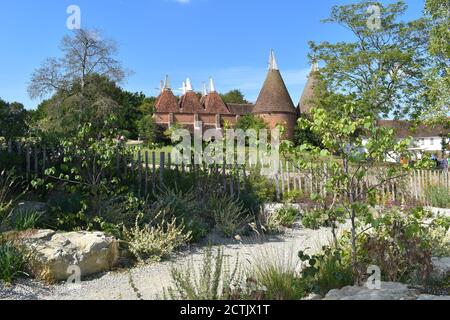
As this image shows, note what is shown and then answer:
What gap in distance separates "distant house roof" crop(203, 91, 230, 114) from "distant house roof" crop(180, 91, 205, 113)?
48.4 inches

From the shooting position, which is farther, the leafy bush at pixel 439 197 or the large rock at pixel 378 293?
the leafy bush at pixel 439 197

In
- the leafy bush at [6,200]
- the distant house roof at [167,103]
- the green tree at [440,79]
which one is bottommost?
the leafy bush at [6,200]

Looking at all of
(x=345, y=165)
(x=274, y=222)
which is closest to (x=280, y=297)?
(x=345, y=165)

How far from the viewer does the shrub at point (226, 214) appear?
722 cm

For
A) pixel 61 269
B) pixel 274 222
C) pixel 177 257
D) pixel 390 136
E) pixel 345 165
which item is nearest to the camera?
pixel 390 136

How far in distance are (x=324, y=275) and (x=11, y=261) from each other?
3588 millimetres

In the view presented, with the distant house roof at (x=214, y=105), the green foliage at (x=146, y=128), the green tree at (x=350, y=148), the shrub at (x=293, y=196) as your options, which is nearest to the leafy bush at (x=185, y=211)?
the green tree at (x=350, y=148)

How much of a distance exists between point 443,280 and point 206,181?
5362 millimetres

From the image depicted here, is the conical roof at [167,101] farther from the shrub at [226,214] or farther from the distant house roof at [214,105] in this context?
the shrub at [226,214]

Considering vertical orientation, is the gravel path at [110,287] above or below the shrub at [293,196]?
below

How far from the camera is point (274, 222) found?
786 cm

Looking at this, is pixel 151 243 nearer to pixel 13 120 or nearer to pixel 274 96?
pixel 13 120

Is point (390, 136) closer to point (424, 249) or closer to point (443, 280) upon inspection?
point (424, 249)

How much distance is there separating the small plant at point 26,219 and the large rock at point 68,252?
0.35 m
